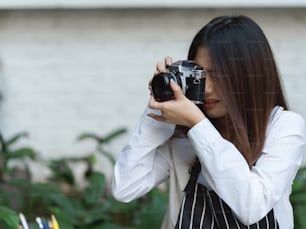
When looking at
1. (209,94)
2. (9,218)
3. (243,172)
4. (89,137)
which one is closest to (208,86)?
(209,94)

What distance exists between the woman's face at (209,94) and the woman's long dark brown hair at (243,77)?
0.01m

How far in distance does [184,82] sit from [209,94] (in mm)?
87

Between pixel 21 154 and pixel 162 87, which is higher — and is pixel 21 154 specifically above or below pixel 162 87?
below

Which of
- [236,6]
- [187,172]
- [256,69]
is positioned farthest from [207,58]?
[236,6]

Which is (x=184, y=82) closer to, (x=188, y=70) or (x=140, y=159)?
(x=188, y=70)

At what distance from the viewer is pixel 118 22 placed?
384cm

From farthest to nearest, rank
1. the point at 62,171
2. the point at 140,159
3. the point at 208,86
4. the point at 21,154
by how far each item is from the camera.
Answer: the point at 62,171 < the point at 21,154 < the point at 140,159 < the point at 208,86

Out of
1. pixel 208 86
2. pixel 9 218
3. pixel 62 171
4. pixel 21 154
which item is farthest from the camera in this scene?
pixel 62 171

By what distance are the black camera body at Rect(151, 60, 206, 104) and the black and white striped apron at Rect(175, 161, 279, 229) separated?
0.73ft

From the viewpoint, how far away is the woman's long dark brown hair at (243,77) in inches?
71.8

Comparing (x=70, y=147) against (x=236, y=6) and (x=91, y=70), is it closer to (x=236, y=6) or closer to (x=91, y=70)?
(x=91, y=70)

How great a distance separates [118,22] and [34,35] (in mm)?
418

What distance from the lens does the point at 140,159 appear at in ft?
6.49

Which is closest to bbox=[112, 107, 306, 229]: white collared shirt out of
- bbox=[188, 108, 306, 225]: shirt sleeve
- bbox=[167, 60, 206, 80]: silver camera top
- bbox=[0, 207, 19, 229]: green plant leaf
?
bbox=[188, 108, 306, 225]: shirt sleeve
